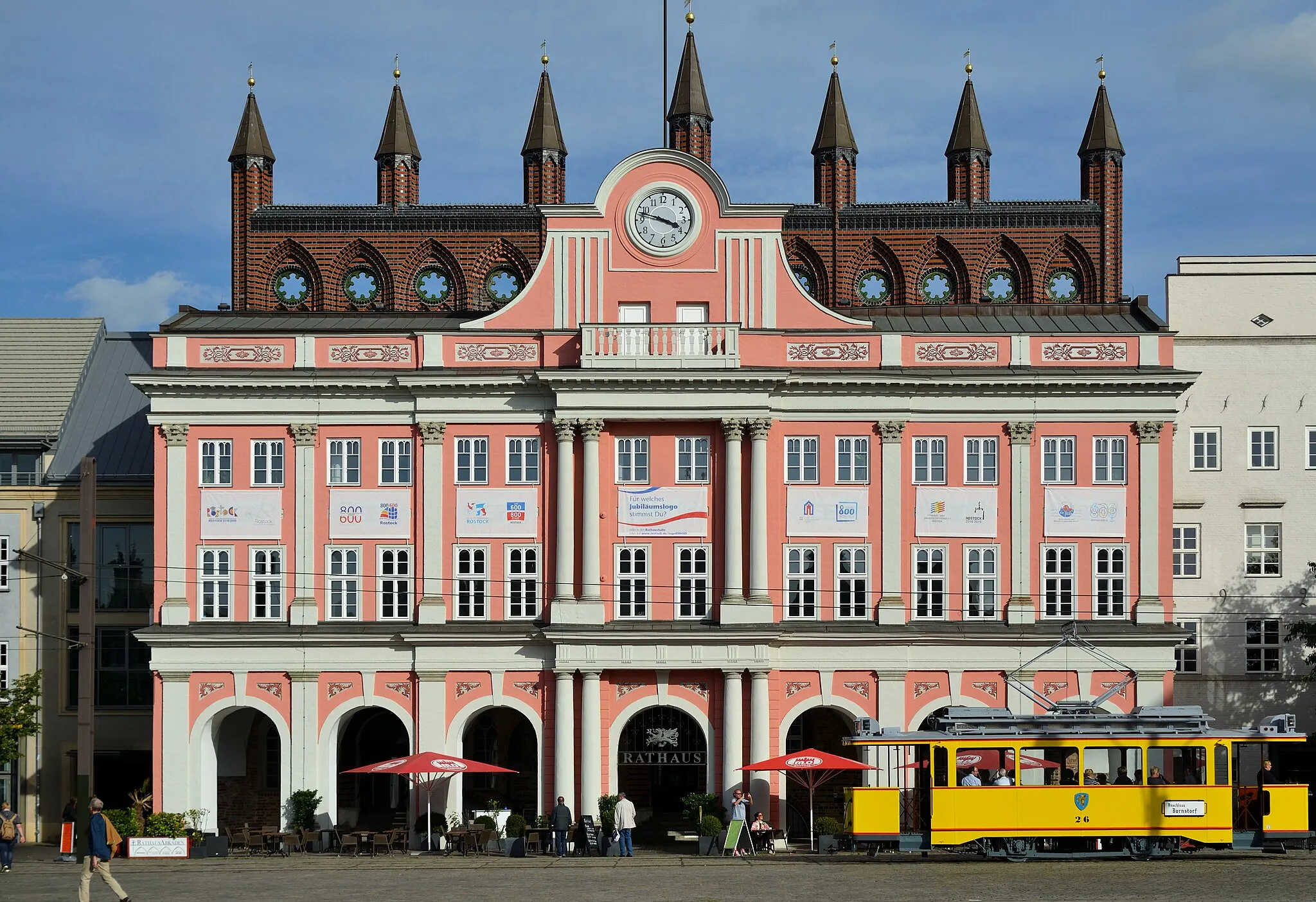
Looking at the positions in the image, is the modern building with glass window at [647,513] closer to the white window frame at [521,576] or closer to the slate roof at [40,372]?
the white window frame at [521,576]

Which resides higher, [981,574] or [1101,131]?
[1101,131]

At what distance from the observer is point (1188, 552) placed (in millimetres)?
67062

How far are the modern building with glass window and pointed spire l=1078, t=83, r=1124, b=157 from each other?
19.4m

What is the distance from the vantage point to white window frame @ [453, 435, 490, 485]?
198 feet

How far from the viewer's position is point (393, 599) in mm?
60062

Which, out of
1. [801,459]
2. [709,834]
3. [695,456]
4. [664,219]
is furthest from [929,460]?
[709,834]

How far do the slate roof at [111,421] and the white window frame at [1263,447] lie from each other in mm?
39251

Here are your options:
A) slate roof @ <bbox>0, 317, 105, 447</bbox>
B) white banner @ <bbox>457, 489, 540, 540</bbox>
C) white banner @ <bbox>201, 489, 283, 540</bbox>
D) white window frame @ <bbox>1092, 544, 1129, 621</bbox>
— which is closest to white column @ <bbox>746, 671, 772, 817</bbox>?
white banner @ <bbox>457, 489, 540, 540</bbox>

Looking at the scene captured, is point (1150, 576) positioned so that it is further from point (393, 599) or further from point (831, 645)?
point (393, 599)

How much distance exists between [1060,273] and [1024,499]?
2209 cm

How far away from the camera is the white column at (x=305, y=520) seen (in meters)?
60.0

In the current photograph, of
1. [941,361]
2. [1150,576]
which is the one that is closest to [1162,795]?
[1150,576]

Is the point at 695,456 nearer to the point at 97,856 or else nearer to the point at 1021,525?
the point at 1021,525

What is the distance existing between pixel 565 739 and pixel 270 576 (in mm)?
11022
